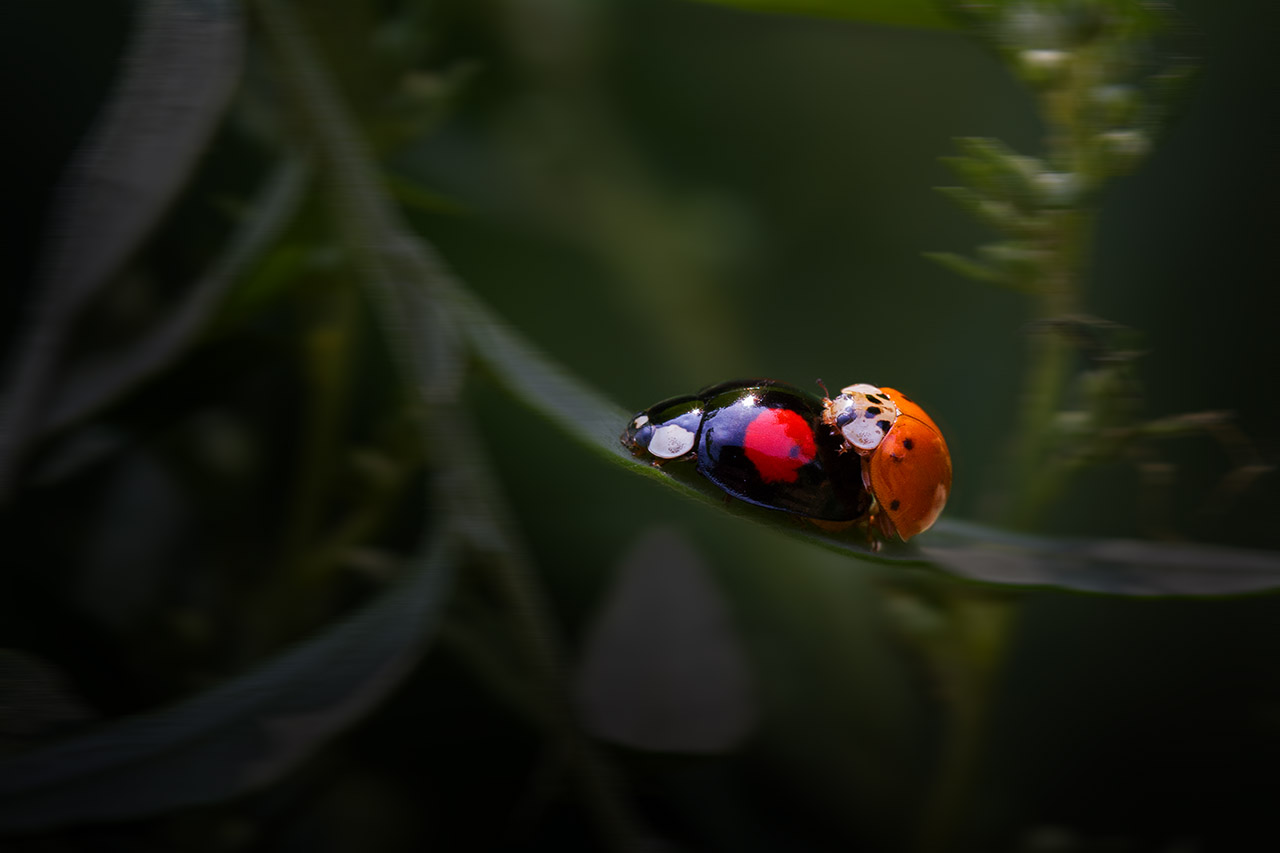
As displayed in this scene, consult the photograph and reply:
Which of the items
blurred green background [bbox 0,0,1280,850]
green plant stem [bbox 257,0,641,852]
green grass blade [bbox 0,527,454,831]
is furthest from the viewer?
blurred green background [bbox 0,0,1280,850]

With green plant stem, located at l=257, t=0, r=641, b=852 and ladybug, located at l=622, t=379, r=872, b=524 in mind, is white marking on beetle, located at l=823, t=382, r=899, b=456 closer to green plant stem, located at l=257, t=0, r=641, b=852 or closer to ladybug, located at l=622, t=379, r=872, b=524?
ladybug, located at l=622, t=379, r=872, b=524

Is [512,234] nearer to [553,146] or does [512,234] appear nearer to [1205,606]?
[553,146]

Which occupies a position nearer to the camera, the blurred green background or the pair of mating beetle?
the pair of mating beetle

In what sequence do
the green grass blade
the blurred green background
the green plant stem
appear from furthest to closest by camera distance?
the blurred green background, the green plant stem, the green grass blade

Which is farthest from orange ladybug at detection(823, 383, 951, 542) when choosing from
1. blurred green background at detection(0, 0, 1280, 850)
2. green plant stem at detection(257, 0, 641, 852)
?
green plant stem at detection(257, 0, 641, 852)

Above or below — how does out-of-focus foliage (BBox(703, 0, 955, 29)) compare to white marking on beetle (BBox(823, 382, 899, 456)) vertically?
above

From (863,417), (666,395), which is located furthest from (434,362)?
(666,395)

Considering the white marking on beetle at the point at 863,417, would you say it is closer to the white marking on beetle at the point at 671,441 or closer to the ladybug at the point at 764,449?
the ladybug at the point at 764,449
